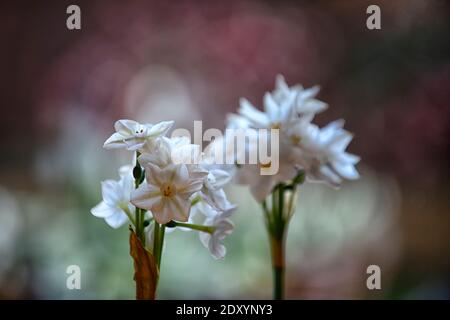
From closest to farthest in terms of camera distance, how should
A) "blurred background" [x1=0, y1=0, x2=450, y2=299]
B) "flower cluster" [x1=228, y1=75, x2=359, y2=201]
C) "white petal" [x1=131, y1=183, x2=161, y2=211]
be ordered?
"white petal" [x1=131, y1=183, x2=161, y2=211] → "flower cluster" [x1=228, y1=75, x2=359, y2=201] → "blurred background" [x1=0, y1=0, x2=450, y2=299]

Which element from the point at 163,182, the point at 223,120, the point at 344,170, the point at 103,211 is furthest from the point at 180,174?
the point at 223,120

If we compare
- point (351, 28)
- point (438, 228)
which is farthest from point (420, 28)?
point (438, 228)

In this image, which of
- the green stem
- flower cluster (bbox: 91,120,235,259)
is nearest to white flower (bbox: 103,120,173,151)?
flower cluster (bbox: 91,120,235,259)

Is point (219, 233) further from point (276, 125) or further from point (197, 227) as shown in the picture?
point (276, 125)

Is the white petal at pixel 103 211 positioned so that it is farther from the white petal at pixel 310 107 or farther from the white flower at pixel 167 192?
the white petal at pixel 310 107

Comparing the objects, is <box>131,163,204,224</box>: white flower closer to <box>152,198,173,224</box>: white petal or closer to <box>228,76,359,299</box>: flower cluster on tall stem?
<box>152,198,173,224</box>: white petal

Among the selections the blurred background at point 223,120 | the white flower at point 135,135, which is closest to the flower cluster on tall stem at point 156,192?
the white flower at point 135,135

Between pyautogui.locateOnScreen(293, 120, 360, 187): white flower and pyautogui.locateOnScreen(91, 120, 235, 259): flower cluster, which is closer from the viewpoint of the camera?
pyautogui.locateOnScreen(91, 120, 235, 259): flower cluster
